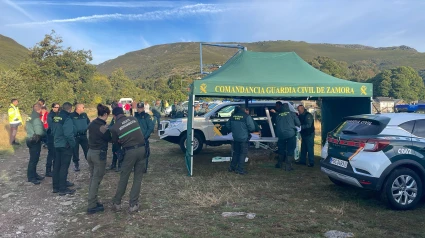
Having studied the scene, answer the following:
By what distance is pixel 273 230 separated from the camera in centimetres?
480

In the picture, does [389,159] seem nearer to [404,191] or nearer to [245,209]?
[404,191]

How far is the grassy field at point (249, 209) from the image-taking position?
15.8 ft

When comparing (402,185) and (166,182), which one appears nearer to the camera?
(402,185)

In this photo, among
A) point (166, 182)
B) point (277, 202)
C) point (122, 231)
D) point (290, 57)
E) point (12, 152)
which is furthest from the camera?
point (12, 152)

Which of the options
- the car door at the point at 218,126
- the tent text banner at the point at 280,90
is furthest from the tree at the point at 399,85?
the tent text banner at the point at 280,90

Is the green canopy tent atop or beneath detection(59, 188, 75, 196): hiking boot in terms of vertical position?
atop

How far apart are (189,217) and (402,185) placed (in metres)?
3.56

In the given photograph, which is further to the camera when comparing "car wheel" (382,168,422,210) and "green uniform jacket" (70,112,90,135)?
"green uniform jacket" (70,112,90,135)

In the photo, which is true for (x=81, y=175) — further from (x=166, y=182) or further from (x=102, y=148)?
(x=102, y=148)

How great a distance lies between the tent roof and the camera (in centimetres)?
774

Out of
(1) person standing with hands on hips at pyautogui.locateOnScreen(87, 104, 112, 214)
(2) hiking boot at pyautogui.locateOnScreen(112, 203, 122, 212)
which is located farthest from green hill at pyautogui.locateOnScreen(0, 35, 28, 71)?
(2) hiking boot at pyautogui.locateOnScreen(112, 203, 122, 212)

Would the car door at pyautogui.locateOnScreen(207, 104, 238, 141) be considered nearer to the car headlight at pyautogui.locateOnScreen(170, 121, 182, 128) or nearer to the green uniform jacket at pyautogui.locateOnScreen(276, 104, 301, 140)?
the car headlight at pyautogui.locateOnScreen(170, 121, 182, 128)

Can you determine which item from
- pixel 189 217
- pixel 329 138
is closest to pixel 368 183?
pixel 329 138

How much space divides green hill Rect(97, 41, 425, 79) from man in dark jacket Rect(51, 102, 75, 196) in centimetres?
7806
